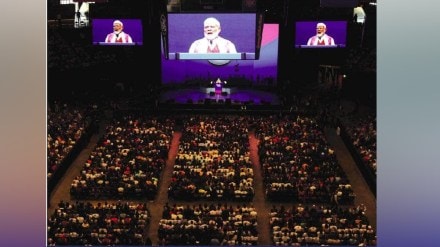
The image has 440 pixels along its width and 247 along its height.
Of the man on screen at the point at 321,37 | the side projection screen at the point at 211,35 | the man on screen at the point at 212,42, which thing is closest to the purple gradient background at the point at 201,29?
the side projection screen at the point at 211,35

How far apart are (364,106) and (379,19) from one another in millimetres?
34680

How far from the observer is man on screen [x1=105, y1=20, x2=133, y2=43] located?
4256cm

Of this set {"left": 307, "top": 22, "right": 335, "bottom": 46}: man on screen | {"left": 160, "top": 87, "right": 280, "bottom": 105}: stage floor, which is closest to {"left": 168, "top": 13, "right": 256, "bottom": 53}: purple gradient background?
{"left": 160, "top": 87, "right": 280, "bottom": 105}: stage floor

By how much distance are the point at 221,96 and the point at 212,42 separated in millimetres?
4311

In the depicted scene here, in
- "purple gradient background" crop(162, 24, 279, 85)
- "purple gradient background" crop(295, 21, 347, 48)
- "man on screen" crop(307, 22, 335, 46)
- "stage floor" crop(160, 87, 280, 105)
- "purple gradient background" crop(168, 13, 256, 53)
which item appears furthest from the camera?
"purple gradient background" crop(162, 24, 279, 85)

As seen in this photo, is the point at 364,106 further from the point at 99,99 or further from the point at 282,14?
the point at 99,99

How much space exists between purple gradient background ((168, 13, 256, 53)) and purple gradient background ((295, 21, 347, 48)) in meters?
4.54

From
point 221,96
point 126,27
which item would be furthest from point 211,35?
point 126,27

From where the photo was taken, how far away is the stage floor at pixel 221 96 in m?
40.2

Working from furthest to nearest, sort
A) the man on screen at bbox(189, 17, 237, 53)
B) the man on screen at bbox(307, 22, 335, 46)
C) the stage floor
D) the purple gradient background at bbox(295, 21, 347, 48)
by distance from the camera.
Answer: the man on screen at bbox(307, 22, 335, 46), the purple gradient background at bbox(295, 21, 347, 48), the stage floor, the man on screen at bbox(189, 17, 237, 53)

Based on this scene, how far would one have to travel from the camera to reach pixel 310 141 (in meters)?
30.7

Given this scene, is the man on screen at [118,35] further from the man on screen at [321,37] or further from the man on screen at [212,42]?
the man on screen at [321,37]

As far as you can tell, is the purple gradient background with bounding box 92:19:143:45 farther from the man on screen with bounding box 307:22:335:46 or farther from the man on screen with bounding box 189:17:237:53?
the man on screen with bounding box 307:22:335:46

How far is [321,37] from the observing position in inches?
1683
